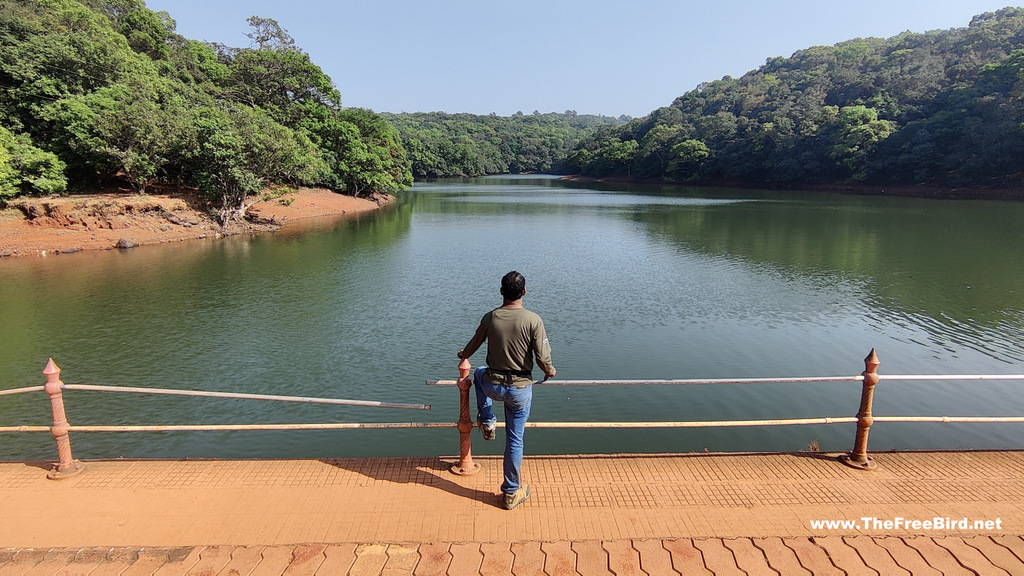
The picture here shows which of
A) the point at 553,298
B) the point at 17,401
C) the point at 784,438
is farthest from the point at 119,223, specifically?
the point at 784,438

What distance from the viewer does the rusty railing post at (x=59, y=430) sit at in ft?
13.8

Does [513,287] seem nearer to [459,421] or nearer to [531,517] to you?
[459,421]

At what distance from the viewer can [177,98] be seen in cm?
2795

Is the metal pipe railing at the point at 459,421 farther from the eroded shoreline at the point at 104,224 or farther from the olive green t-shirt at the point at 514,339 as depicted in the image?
the eroded shoreline at the point at 104,224

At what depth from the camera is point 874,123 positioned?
2057 inches

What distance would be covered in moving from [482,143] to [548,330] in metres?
119

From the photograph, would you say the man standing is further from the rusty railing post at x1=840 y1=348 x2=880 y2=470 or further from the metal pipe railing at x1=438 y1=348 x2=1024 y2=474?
the rusty railing post at x1=840 y1=348 x2=880 y2=470

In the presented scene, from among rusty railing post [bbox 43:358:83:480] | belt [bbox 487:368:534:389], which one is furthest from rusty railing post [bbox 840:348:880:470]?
rusty railing post [bbox 43:358:83:480]

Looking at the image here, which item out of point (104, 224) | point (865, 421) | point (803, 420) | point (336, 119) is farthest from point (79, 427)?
point (336, 119)

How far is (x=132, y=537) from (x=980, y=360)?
12921 millimetres

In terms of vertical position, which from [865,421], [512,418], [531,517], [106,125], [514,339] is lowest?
[531,517]

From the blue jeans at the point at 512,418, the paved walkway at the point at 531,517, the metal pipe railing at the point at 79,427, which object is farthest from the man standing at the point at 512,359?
the metal pipe railing at the point at 79,427

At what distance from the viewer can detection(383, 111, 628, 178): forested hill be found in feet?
340

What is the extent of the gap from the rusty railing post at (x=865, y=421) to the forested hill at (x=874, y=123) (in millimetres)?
52183
